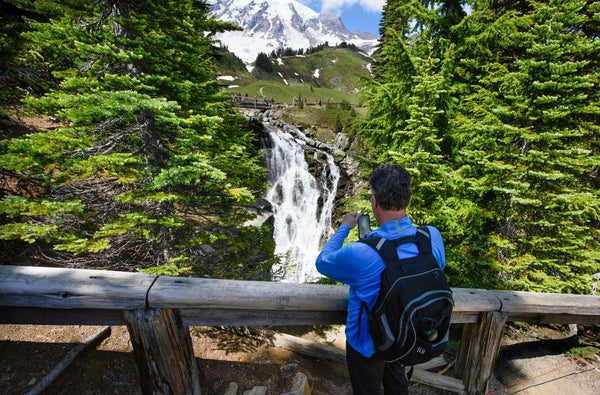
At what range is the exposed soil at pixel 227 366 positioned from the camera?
3064mm

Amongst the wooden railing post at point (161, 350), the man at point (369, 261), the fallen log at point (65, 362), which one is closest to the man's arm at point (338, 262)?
the man at point (369, 261)

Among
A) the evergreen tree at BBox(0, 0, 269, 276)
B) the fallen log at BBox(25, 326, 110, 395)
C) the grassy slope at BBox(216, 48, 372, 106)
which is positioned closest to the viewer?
the fallen log at BBox(25, 326, 110, 395)

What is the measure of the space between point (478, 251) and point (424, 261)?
25.9ft

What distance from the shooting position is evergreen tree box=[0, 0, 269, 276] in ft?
13.2

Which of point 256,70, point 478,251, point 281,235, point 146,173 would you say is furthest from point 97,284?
point 256,70

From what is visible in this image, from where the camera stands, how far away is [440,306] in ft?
5.60

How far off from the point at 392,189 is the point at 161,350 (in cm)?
219

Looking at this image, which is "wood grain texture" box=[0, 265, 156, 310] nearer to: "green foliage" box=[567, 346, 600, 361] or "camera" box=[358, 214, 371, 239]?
"camera" box=[358, 214, 371, 239]

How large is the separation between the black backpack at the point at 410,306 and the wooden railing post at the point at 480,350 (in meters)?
1.33

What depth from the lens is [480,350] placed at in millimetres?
2773

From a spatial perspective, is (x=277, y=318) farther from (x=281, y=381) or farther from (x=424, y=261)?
(x=281, y=381)

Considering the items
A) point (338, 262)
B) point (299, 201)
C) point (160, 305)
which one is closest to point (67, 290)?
point (160, 305)

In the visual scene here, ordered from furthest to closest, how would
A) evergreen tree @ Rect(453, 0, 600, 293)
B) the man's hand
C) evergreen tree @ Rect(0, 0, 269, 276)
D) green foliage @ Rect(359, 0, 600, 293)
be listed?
green foliage @ Rect(359, 0, 600, 293) → evergreen tree @ Rect(453, 0, 600, 293) → evergreen tree @ Rect(0, 0, 269, 276) → the man's hand

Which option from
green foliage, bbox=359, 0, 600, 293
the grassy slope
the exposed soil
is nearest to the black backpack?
the exposed soil
